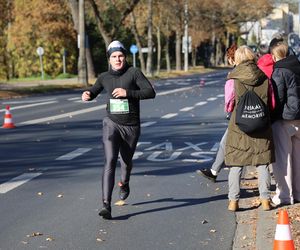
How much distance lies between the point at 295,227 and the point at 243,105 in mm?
1413

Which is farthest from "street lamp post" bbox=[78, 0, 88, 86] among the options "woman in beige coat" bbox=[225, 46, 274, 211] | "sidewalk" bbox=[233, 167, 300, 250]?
"woman in beige coat" bbox=[225, 46, 274, 211]

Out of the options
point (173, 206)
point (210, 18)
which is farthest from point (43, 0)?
point (173, 206)

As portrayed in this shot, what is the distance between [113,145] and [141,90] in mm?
649

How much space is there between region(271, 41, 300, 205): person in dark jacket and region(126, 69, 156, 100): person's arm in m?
1.33

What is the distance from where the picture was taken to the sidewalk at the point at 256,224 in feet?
20.2

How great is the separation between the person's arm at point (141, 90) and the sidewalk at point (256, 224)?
158 cm

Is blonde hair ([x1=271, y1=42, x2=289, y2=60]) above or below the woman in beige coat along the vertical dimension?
above

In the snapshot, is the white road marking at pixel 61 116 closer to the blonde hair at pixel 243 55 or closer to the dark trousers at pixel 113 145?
the dark trousers at pixel 113 145

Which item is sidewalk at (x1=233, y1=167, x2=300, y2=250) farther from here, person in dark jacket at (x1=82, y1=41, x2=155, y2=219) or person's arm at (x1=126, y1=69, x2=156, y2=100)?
person's arm at (x1=126, y1=69, x2=156, y2=100)

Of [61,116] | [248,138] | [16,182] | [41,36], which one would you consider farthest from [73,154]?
[41,36]

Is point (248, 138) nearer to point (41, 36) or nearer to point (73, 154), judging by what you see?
point (73, 154)

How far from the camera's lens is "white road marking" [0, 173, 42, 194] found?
904 centimetres

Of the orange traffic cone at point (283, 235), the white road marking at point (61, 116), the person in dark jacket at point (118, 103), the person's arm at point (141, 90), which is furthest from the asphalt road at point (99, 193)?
the white road marking at point (61, 116)

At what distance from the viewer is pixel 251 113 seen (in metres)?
7.21
